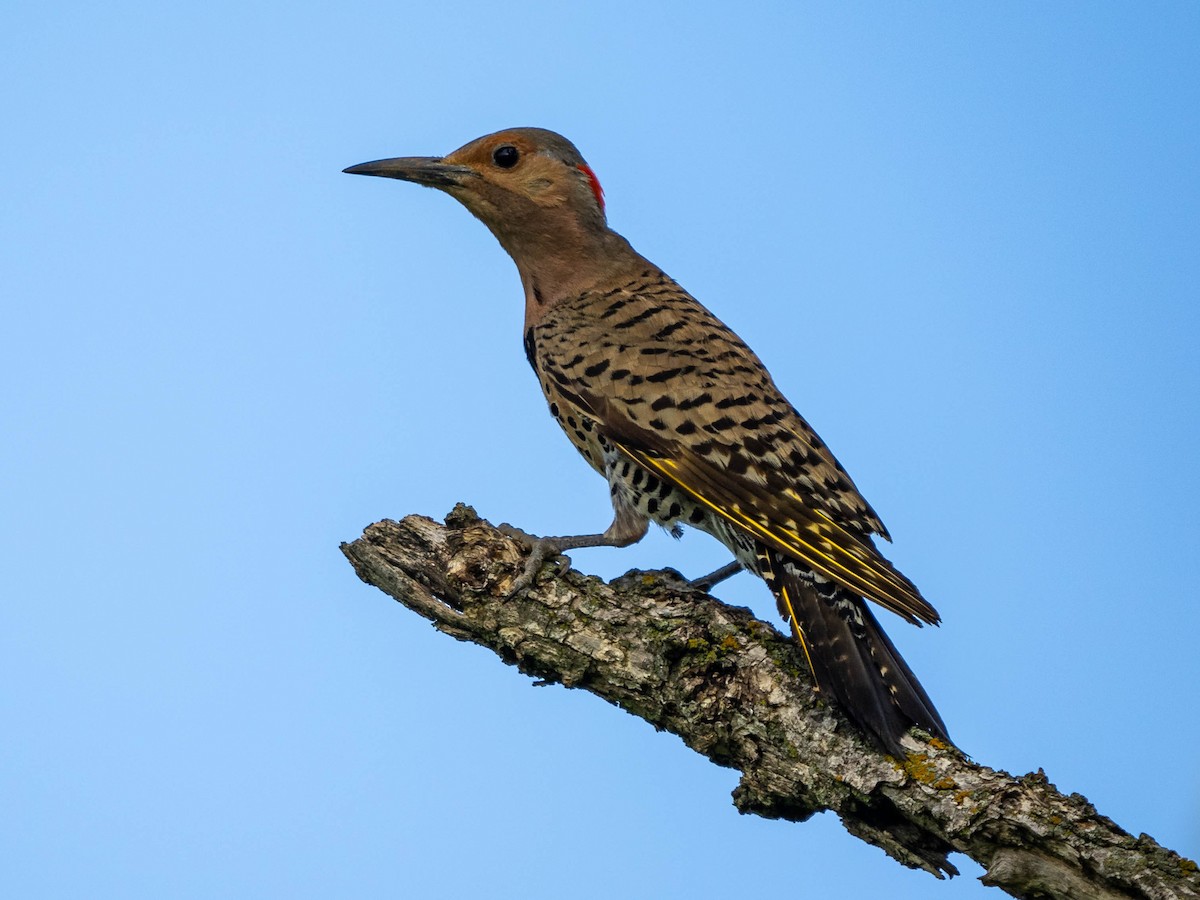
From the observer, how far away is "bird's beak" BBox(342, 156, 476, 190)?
7.43 metres

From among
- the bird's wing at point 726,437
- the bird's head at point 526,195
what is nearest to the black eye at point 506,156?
the bird's head at point 526,195

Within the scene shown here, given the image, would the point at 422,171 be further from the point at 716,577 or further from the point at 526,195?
the point at 716,577

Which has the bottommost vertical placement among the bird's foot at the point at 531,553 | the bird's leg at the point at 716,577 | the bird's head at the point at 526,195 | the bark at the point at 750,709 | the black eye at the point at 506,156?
the bark at the point at 750,709

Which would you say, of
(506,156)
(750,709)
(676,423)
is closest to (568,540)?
(676,423)

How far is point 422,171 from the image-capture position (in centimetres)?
742

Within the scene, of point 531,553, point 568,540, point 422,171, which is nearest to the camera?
point 531,553

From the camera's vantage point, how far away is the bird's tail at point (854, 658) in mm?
4984

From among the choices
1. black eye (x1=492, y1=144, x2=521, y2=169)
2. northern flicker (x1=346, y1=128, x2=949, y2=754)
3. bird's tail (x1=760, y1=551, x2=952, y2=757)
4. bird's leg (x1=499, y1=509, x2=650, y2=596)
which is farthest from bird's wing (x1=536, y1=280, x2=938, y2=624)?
black eye (x1=492, y1=144, x2=521, y2=169)

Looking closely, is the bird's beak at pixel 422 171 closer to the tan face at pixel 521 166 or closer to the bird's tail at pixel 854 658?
the tan face at pixel 521 166

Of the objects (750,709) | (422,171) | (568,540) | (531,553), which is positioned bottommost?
(750,709)

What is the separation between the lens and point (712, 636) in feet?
17.6

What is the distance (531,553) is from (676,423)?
93cm

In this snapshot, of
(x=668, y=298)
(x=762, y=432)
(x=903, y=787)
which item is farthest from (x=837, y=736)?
(x=668, y=298)

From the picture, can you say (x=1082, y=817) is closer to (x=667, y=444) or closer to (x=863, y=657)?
(x=863, y=657)
